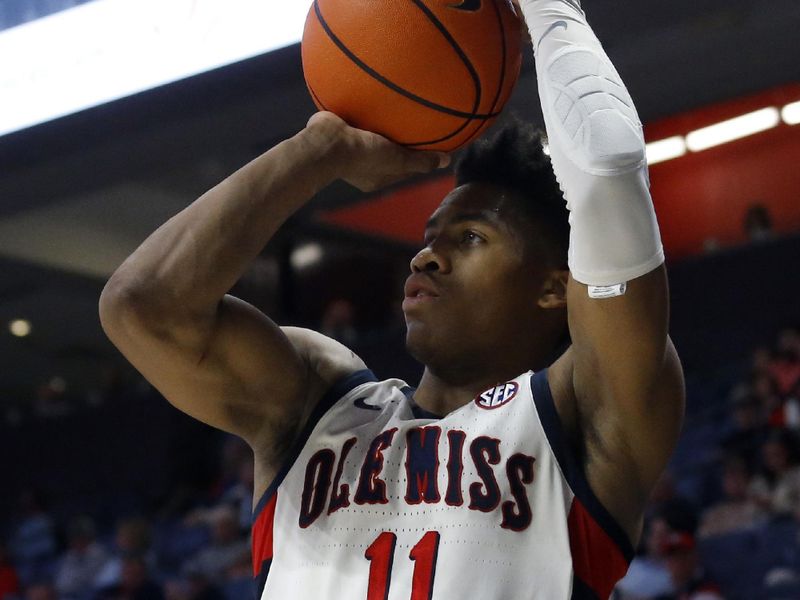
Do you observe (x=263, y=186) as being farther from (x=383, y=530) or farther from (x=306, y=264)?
(x=306, y=264)

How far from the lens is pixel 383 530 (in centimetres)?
187

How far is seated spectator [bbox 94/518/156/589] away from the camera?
Result: 278 inches

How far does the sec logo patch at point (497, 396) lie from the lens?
195 centimetres

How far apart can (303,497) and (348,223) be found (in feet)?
29.1

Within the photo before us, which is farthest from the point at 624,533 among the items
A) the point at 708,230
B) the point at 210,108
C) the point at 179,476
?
the point at 708,230

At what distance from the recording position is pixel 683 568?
15.2ft

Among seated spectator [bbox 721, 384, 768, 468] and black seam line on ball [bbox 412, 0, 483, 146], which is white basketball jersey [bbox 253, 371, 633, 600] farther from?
seated spectator [bbox 721, 384, 768, 468]

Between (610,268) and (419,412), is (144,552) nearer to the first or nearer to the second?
(419,412)

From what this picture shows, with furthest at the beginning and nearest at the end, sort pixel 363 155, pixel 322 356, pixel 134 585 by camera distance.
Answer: pixel 134 585, pixel 322 356, pixel 363 155

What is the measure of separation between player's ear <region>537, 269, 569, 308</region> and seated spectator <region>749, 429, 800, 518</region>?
3.26 metres

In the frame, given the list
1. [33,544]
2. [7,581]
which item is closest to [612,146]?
[7,581]

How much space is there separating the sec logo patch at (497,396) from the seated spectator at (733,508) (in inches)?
134

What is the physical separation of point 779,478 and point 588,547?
3.62 metres

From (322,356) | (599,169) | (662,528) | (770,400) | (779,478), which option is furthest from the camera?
(770,400)
